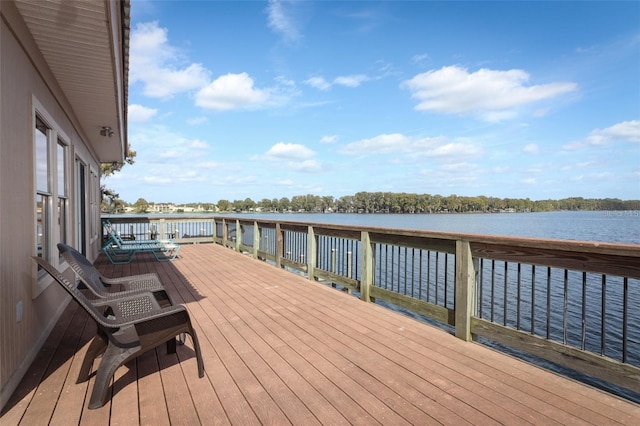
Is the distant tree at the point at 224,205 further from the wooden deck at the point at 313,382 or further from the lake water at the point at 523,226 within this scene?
the wooden deck at the point at 313,382

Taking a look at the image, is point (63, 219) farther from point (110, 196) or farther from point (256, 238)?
point (110, 196)

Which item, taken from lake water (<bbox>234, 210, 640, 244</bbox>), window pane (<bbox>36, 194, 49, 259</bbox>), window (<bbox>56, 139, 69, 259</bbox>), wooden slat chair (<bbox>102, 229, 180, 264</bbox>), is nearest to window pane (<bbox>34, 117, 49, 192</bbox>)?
window pane (<bbox>36, 194, 49, 259</bbox>)

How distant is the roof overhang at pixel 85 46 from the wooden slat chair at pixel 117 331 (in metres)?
1.56

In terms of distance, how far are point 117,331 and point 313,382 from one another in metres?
1.20

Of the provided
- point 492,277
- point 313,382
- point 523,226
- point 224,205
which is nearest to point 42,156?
point 313,382

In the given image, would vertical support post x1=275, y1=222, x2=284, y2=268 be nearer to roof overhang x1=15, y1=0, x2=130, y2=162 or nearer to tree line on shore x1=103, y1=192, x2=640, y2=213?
roof overhang x1=15, y1=0, x2=130, y2=162

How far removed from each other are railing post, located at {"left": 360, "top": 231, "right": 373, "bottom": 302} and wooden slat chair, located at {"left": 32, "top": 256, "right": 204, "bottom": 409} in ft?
7.09

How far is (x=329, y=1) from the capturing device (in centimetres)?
1188

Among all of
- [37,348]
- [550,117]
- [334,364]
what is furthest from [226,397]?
[550,117]

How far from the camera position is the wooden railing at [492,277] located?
78.4 inches

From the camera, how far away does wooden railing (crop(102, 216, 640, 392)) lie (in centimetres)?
199

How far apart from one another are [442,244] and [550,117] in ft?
123

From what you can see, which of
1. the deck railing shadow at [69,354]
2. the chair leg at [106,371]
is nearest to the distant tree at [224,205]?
the deck railing shadow at [69,354]

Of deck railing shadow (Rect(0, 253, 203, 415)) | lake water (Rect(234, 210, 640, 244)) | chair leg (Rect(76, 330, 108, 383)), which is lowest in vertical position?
lake water (Rect(234, 210, 640, 244))
